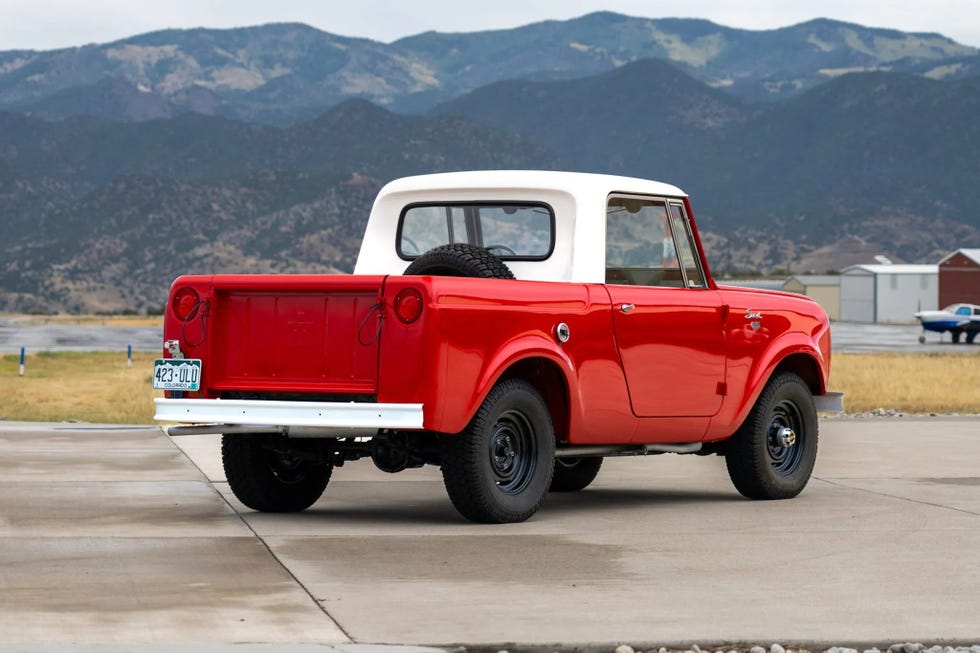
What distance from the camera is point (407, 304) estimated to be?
959 centimetres

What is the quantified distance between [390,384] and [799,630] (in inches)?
133

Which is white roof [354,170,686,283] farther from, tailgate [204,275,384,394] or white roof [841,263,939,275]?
white roof [841,263,939,275]

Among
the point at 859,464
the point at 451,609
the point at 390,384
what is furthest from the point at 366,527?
the point at 859,464

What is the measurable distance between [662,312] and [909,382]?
29.1 meters

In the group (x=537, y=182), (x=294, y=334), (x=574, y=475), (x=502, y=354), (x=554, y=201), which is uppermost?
(x=537, y=182)

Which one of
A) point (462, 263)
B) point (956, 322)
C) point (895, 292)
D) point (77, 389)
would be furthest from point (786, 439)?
point (895, 292)

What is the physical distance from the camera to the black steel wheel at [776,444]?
1204cm

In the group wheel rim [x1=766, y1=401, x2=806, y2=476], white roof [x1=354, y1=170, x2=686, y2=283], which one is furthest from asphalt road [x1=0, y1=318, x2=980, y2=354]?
wheel rim [x1=766, y1=401, x2=806, y2=476]

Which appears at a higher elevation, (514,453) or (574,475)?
(514,453)

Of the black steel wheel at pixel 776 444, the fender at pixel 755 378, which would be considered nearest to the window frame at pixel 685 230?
the fender at pixel 755 378

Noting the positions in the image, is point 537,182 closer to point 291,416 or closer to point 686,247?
point 686,247

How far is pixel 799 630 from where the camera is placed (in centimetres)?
691

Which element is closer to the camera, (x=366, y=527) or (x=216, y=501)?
(x=366, y=527)

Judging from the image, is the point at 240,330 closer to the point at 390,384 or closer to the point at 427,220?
the point at 390,384
